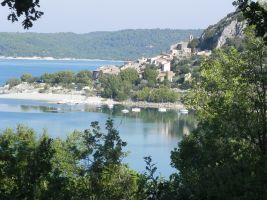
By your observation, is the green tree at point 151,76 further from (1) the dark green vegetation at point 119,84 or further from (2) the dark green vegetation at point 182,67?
(2) the dark green vegetation at point 182,67

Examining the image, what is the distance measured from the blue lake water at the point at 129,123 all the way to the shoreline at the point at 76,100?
3.44 m

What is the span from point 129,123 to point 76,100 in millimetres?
27101

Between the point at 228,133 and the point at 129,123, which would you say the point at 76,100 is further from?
the point at 228,133

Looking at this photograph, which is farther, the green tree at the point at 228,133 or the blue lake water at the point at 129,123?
the blue lake water at the point at 129,123

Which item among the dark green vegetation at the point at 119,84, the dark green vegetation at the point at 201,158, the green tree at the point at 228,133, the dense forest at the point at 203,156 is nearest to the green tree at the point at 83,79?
the dark green vegetation at the point at 119,84

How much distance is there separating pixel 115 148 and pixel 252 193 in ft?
4.11

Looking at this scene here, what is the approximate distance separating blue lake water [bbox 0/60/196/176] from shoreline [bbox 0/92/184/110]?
11.3 feet

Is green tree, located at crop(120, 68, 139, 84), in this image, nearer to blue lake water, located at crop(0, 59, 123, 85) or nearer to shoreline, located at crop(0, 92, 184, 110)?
shoreline, located at crop(0, 92, 184, 110)

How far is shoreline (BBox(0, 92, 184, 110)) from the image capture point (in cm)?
6874

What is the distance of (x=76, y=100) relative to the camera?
7375 centimetres

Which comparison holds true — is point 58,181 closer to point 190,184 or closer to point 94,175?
point 94,175

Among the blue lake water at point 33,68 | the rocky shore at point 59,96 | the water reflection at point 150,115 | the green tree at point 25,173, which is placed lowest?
the blue lake water at point 33,68

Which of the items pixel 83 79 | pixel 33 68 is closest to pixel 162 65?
pixel 83 79

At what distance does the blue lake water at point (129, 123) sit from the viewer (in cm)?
3094
